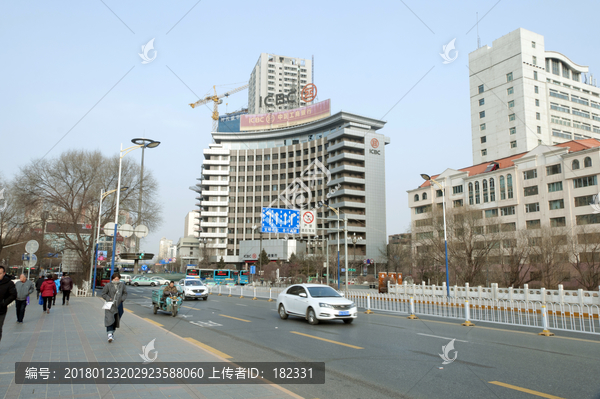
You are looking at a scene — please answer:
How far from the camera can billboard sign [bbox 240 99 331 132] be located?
9544 cm

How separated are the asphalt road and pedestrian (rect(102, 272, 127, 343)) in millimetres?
2303

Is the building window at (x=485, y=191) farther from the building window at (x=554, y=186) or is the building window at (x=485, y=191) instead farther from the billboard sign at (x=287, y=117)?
the billboard sign at (x=287, y=117)

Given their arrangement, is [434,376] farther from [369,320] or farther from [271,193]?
[271,193]

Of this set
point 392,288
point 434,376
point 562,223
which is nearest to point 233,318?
point 434,376

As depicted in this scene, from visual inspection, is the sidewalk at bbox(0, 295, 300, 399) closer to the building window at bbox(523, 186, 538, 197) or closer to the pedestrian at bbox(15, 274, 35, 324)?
the pedestrian at bbox(15, 274, 35, 324)

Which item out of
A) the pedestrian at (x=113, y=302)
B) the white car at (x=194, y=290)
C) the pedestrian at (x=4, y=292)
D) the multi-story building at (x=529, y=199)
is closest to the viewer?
the pedestrian at (x=4, y=292)

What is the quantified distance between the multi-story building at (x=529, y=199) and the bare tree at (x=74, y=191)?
32.9m

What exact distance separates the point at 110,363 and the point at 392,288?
1184 inches

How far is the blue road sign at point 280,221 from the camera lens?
31000 mm

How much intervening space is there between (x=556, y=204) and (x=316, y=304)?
49.0m

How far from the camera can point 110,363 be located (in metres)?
7.39

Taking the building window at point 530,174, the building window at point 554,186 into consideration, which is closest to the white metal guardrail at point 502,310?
the building window at point 554,186

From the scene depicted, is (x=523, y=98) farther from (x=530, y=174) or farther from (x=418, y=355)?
(x=418, y=355)

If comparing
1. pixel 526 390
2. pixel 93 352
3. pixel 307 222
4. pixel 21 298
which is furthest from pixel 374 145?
pixel 526 390
